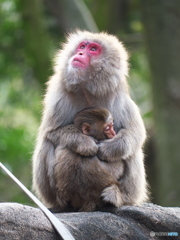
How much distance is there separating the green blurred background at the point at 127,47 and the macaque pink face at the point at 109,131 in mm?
4717

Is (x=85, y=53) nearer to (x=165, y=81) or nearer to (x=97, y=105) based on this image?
(x=97, y=105)

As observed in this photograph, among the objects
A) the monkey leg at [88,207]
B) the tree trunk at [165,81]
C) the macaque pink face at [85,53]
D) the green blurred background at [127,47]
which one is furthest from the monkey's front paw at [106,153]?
the tree trunk at [165,81]

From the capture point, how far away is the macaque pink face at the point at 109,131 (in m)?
6.90

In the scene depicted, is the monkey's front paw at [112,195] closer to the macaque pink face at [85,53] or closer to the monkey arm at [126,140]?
the monkey arm at [126,140]

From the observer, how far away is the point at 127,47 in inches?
542

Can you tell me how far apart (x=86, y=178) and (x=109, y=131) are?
2.35 feet

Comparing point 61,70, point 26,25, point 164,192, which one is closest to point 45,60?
point 26,25

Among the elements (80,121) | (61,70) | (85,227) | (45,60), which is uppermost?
(45,60)

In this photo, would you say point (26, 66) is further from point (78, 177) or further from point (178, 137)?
point (78, 177)

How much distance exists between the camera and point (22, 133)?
44.8 feet

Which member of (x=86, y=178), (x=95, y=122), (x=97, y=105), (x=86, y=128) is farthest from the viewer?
(x=97, y=105)

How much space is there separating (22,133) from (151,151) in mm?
3117

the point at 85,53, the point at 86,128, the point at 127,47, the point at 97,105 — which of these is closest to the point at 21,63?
the point at 127,47

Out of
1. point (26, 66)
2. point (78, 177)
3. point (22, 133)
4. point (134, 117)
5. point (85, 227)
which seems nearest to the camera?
point (85, 227)
